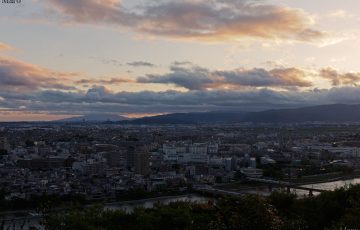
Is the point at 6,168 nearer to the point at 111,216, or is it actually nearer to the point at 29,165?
the point at 29,165

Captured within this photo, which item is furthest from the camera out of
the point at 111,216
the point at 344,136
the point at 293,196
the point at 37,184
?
the point at 344,136

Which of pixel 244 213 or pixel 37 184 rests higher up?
pixel 244 213

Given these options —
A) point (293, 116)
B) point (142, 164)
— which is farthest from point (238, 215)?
point (293, 116)

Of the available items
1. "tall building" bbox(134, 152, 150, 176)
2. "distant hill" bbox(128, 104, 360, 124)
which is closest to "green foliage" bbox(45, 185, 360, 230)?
"tall building" bbox(134, 152, 150, 176)

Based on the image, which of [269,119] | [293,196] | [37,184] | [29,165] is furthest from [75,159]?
[269,119]

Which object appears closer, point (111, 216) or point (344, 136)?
point (111, 216)

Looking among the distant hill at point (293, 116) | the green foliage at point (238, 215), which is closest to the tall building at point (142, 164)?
the green foliage at point (238, 215)

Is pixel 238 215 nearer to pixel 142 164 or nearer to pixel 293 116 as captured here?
pixel 142 164

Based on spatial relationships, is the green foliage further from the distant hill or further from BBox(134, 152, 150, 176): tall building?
the distant hill
